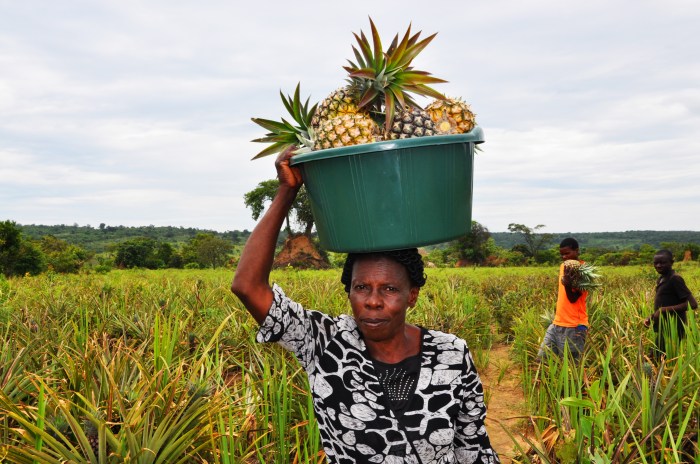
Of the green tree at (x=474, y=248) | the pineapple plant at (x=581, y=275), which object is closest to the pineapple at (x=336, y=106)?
the pineapple plant at (x=581, y=275)

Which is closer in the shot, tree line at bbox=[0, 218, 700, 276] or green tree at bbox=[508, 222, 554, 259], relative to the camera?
tree line at bbox=[0, 218, 700, 276]

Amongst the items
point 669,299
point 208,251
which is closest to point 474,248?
point 208,251

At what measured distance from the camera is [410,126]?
5.45 ft

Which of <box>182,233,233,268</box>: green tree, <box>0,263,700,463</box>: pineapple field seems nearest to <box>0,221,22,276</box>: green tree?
<box>182,233,233,268</box>: green tree

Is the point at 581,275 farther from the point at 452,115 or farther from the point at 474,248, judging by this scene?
the point at 474,248

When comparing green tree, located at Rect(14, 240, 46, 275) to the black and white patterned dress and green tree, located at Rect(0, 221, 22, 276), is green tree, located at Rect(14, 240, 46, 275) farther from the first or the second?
the black and white patterned dress

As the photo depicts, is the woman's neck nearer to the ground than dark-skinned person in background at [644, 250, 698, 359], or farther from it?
farther from it

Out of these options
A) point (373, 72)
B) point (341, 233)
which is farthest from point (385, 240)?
point (373, 72)

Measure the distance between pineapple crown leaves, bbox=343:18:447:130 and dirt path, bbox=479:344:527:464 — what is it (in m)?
2.93

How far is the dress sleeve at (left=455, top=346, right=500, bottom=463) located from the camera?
1.67 metres

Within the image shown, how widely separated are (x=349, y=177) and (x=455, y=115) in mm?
507

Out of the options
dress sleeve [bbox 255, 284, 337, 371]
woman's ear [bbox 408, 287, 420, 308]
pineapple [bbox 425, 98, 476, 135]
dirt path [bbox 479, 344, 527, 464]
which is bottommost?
dirt path [bbox 479, 344, 527, 464]

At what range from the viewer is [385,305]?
5.19ft

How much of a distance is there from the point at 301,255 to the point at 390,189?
4642 cm
